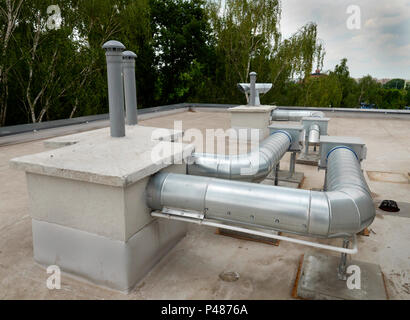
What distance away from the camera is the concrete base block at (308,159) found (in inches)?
342

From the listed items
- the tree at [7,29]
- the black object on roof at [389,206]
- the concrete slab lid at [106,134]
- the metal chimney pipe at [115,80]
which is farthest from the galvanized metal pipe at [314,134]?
the tree at [7,29]

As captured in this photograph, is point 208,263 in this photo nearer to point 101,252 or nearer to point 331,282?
point 101,252

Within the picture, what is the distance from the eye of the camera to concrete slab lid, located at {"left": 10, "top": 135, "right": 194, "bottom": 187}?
3242mm

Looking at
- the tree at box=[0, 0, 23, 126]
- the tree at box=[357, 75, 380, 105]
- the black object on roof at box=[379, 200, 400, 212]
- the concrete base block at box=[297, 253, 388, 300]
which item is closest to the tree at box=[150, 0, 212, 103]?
the tree at box=[0, 0, 23, 126]

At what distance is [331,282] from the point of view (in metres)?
3.57

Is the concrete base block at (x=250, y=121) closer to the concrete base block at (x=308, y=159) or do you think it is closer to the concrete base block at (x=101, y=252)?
the concrete base block at (x=308, y=159)

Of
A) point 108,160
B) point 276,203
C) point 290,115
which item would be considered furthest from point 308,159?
point 108,160

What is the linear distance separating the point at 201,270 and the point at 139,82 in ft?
82.1

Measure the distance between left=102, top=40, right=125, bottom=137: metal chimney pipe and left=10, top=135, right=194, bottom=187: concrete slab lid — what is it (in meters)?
0.33

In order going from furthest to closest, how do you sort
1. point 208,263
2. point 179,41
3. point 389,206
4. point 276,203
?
1. point 179,41
2. point 389,206
3. point 208,263
4. point 276,203

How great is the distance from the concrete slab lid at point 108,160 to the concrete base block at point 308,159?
518 cm

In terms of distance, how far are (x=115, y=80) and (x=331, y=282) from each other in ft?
11.4

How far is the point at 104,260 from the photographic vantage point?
140 inches
